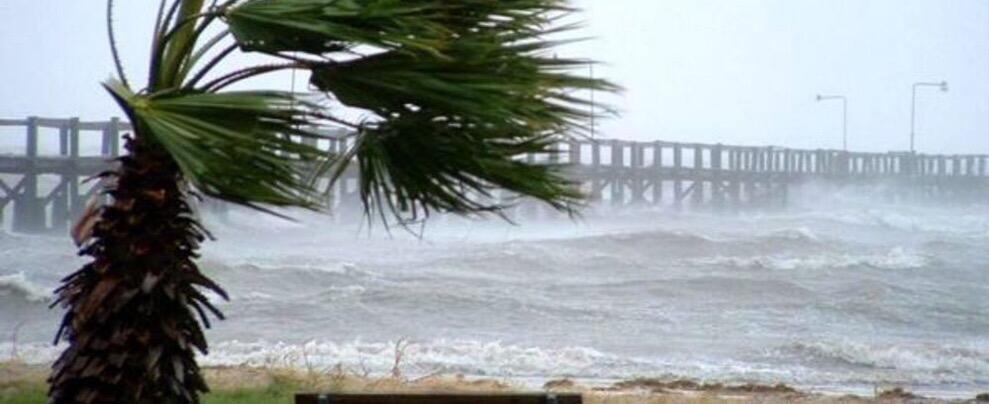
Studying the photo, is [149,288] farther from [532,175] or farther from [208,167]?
[532,175]

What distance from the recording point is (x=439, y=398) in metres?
6.53

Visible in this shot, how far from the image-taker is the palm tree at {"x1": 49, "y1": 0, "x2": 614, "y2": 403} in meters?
5.99

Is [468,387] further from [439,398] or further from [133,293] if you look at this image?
[133,293]

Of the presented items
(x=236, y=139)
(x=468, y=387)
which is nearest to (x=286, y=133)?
(x=236, y=139)

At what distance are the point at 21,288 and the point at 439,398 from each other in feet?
27.4

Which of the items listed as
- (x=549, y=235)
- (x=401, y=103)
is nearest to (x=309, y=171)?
(x=401, y=103)

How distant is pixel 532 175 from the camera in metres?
6.38

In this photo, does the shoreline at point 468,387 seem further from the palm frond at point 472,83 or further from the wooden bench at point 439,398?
the palm frond at point 472,83

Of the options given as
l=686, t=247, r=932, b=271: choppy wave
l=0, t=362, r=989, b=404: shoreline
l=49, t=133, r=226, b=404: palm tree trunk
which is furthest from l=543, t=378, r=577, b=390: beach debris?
l=686, t=247, r=932, b=271: choppy wave

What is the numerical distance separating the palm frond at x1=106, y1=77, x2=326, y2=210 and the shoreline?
3.86 m

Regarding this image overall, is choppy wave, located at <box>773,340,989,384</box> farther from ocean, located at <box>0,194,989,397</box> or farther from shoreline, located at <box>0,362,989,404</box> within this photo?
shoreline, located at <box>0,362,989,404</box>

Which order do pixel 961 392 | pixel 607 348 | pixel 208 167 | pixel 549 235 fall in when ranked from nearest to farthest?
1. pixel 208 167
2. pixel 961 392
3. pixel 607 348
4. pixel 549 235

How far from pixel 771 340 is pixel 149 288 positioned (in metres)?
10.2

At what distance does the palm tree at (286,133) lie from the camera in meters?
5.99
